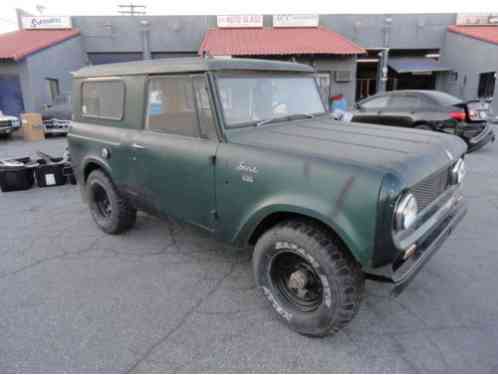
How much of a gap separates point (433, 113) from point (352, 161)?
710cm

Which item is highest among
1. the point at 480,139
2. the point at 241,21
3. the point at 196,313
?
the point at 241,21

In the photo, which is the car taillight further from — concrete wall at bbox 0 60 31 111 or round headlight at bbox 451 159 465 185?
concrete wall at bbox 0 60 31 111

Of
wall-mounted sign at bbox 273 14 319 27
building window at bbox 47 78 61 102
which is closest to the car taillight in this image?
wall-mounted sign at bbox 273 14 319 27

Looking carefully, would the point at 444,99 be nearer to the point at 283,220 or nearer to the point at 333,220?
the point at 283,220

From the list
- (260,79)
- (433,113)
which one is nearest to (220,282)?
(260,79)

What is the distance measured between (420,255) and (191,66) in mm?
2226

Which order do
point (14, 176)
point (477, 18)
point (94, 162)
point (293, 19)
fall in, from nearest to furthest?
point (94, 162), point (14, 176), point (293, 19), point (477, 18)

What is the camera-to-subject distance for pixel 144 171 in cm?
328

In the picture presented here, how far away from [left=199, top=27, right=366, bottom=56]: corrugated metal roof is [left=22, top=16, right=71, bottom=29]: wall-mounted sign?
7.55m

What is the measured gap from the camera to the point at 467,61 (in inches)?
738

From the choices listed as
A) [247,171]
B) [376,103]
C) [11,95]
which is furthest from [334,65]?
[247,171]

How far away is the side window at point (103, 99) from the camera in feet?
11.6

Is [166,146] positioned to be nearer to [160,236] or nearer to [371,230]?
[160,236]

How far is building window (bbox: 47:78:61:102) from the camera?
1658cm
